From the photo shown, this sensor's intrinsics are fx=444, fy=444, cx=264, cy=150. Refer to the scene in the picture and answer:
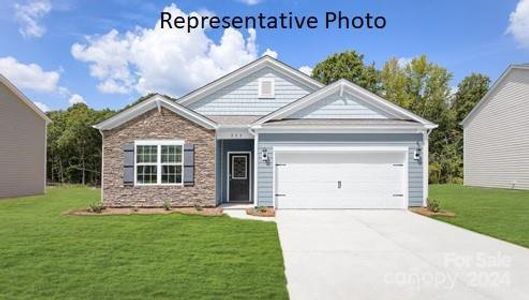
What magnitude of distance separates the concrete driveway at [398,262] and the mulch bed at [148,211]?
327 cm

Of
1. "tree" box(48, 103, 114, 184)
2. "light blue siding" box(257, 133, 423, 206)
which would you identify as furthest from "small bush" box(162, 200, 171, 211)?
"tree" box(48, 103, 114, 184)

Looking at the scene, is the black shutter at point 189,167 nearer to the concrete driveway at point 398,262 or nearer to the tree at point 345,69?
the concrete driveway at point 398,262

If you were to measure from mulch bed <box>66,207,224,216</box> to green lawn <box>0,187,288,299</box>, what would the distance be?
1.73 meters

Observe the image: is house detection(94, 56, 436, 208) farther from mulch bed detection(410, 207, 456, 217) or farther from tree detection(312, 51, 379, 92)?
tree detection(312, 51, 379, 92)

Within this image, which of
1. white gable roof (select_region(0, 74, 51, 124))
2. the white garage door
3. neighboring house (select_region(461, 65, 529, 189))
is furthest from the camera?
neighboring house (select_region(461, 65, 529, 189))

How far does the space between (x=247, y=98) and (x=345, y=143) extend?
206 inches

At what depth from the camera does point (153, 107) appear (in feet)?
49.3

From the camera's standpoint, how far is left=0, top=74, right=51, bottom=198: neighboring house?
21047 mm

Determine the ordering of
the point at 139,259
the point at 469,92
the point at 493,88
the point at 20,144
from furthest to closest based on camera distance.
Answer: the point at 469,92
the point at 493,88
the point at 20,144
the point at 139,259

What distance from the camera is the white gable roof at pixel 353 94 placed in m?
15.7

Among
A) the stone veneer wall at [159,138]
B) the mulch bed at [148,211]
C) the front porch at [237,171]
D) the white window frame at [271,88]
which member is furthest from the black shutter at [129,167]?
the white window frame at [271,88]

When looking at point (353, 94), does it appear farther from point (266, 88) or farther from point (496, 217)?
point (496, 217)

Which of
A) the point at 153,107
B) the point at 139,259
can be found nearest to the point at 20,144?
the point at 153,107

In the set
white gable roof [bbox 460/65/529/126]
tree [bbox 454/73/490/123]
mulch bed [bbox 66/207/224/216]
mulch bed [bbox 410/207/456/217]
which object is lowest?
mulch bed [bbox 66/207/224/216]
